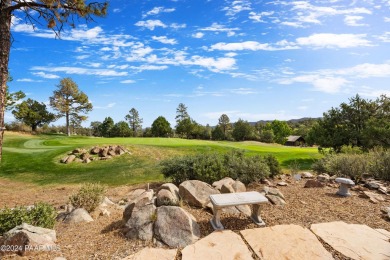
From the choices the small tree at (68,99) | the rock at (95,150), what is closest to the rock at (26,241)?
the rock at (95,150)

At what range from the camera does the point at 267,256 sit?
383cm

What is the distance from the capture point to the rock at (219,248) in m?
3.80

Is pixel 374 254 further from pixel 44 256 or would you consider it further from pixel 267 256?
pixel 44 256

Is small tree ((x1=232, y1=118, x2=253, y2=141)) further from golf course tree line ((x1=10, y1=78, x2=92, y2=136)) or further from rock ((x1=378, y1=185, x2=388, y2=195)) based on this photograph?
rock ((x1=378, y1=185, x2=388, y2=195))

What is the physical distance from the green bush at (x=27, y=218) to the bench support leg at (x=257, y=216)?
13.2ft

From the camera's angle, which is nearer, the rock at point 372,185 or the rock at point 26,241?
the rock at point 26,241

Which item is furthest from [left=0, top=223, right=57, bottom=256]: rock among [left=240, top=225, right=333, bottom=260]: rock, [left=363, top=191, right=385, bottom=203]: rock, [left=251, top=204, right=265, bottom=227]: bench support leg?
[left=363, top=191, right=385, bottom=203]: rock

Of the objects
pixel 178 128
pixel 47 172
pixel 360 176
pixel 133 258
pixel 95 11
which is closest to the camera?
pixel 133 258

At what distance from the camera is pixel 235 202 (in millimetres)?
4668

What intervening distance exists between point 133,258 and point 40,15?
15.4 feet

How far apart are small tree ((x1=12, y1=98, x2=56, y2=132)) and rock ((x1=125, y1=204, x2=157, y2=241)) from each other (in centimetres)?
4660

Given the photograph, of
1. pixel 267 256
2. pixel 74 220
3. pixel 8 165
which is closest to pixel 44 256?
pixel 74 220

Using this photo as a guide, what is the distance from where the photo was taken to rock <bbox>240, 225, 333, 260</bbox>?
12.7 ft

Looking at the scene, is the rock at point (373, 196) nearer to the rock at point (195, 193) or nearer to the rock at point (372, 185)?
the rock at point (372, 185)
